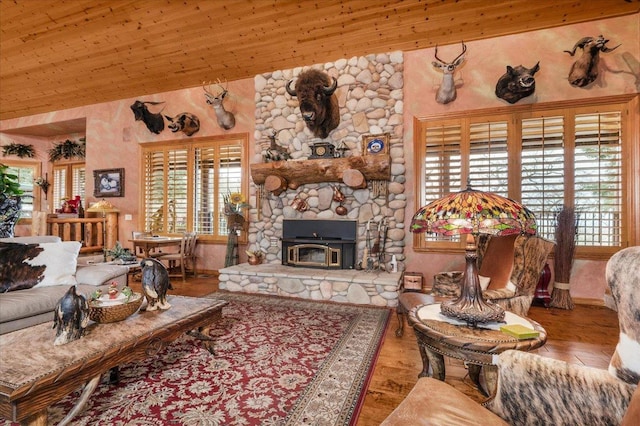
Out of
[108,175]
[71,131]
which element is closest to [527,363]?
[108,175]

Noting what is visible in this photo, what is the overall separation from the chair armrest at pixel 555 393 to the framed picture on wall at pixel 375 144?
378 centimetres

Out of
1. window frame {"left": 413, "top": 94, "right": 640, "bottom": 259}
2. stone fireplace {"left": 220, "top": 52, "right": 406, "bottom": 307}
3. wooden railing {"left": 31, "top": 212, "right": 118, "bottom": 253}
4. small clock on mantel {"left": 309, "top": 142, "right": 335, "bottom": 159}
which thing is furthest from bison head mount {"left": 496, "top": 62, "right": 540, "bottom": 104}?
wooden railing {"left": 31, "top": 212, "right": 118, "bottom": 253}

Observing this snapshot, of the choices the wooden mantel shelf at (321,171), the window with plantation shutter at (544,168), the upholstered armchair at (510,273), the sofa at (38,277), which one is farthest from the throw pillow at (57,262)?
the window with plantation shutter at (544,168)

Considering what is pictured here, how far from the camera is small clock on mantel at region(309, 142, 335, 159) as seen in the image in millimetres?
4871

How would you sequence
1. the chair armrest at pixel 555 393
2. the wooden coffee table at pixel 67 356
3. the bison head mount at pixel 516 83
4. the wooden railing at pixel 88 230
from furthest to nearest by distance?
the wooden railing at pixel 88 230
the bison head mount at pixel 516 83
the wooden coffee table at pixel 67 356
the chair armrest at pixel 555 393

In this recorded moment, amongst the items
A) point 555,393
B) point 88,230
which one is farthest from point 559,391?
point 88,230

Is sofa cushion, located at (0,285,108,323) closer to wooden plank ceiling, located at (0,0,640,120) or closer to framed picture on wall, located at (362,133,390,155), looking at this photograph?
wooden plank ceiling, located at (0,0,640,120)

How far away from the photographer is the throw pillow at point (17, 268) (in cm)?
265

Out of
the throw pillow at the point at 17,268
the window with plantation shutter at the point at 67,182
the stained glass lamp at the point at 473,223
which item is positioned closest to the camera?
the stained glass lamp at the point at 473,223

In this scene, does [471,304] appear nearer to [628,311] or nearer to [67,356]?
[628,311]

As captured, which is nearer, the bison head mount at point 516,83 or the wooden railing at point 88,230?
the bison head mount at point 516,83

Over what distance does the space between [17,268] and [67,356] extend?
1.74 metres

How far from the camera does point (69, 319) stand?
1.76 metres

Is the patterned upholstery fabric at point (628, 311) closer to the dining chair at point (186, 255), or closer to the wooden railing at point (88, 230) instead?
the dining chair at point (186, 255)
